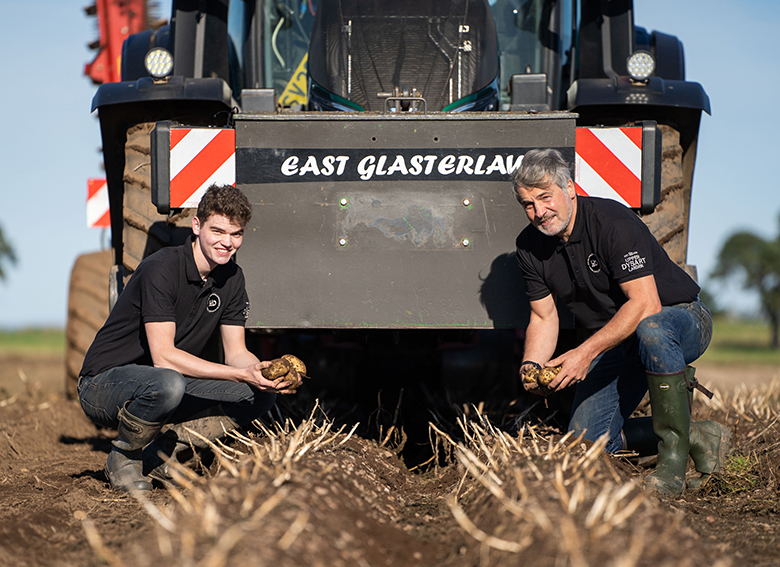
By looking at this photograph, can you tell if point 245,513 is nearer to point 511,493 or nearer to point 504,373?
point 511,493

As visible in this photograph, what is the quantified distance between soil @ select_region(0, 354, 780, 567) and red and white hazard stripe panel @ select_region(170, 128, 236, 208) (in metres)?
1.12

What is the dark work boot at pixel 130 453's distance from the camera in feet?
10.7

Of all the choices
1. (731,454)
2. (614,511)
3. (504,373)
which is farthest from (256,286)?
(504,373)

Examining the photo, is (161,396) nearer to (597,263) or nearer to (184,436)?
(184,436)

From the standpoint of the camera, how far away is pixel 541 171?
303 centimetres

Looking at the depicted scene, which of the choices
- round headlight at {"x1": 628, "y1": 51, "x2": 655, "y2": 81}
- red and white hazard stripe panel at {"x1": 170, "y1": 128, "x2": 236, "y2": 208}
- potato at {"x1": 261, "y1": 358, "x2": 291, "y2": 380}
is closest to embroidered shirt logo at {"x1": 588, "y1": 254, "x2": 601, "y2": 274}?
round headlight at {"x1": 628, "y1": 51, "x2": 655, "y2": 81}

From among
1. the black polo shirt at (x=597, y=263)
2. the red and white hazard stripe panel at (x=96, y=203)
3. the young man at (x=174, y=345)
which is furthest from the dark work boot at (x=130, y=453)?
the red and white hazard stripe panel at (x=96, y=203)

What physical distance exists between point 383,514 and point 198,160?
1.71 meters

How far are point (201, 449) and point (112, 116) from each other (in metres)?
1.72

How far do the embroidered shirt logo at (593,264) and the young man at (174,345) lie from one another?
1.32 m

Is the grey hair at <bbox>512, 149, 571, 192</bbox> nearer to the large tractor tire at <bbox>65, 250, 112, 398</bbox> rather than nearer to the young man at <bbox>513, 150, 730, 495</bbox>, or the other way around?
the young man at <bbox>513, 150, 730, 495</bbox>

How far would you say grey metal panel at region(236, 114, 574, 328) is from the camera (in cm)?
328

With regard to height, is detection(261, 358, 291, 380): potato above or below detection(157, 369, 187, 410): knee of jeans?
above

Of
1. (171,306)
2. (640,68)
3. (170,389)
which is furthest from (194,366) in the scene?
(640,68)
